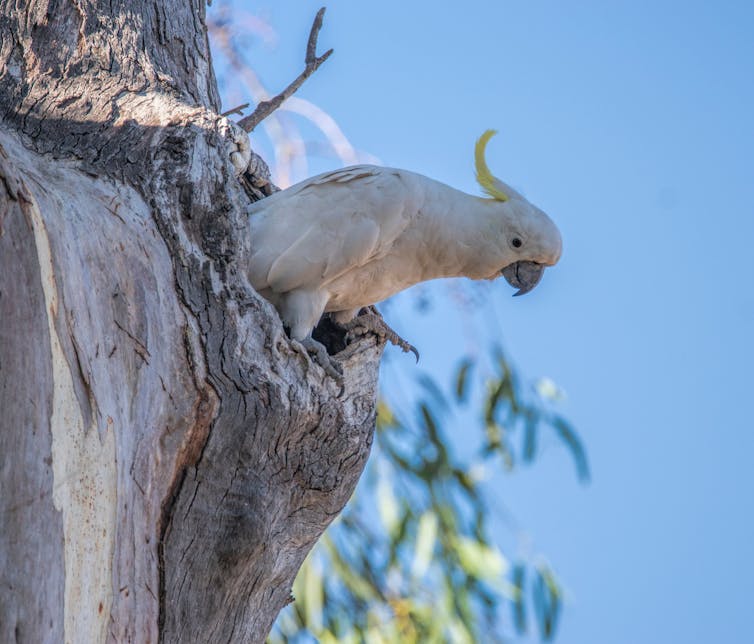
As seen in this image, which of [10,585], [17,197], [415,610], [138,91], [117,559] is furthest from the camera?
[415,610]

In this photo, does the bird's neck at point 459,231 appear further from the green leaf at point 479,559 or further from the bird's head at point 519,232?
the green leaf at point 479,559

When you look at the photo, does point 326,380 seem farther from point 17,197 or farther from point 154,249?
point 17,197

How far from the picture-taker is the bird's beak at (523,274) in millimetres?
2801

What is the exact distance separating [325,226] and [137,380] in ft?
2.55

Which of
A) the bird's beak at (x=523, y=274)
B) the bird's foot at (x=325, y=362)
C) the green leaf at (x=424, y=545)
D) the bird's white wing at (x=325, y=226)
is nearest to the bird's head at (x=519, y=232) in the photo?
the bird's beak at (x=523, y=274)

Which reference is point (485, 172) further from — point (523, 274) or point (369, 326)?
point (369, 326)

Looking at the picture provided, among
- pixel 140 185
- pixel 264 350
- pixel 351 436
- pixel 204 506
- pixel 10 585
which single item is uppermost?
pixel 140 185

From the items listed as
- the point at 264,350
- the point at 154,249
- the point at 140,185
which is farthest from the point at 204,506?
the point at 140,185

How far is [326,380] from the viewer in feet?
6.84

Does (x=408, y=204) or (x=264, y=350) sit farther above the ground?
(x=408, y=204)

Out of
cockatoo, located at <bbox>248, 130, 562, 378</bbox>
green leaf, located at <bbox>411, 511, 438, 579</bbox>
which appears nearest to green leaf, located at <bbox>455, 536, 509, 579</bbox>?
green leaf, located at <bbox>411, 511, 438, 579</bbox>

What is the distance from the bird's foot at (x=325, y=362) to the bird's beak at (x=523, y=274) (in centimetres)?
77

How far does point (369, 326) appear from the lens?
8.51 feet

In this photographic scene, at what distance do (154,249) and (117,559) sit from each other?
0.59 m
